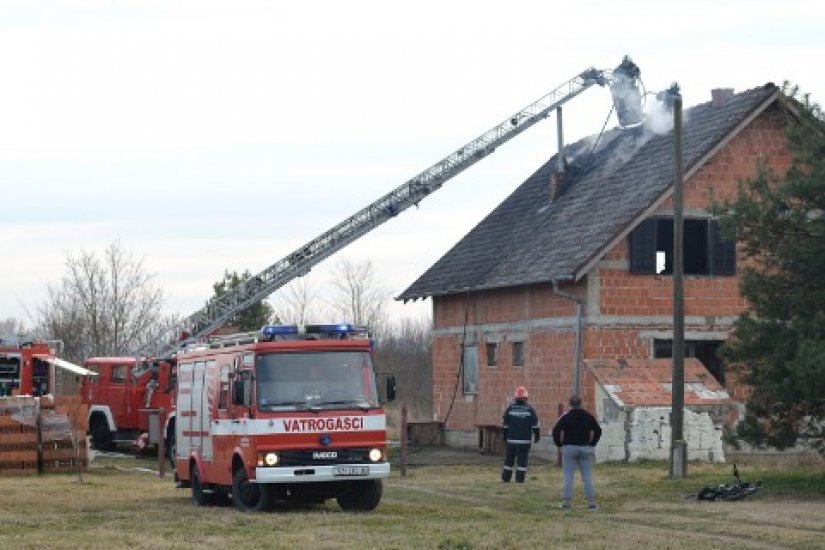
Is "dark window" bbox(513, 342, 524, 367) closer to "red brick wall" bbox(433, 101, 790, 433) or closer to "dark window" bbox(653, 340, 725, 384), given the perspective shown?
"red brick wall" bbox(433, 101, 790, 433)

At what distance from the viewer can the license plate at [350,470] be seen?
21.3 metres

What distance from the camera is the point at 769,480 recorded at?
26062 millimetres

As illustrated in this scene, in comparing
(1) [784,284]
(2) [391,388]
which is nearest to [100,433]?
(2) [391,388]

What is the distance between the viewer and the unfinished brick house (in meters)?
34.6

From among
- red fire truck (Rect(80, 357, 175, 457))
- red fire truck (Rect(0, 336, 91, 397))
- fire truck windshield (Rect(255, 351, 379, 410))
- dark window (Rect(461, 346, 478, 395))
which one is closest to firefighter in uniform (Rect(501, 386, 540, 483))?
fire truck windshield (Rect(255, 351, 379, 410))

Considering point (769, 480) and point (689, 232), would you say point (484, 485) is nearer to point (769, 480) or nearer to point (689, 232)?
point (769, 480)

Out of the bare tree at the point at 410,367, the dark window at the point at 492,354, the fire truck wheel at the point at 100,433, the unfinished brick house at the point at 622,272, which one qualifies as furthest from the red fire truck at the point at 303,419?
the bare tree at the point at 410,367

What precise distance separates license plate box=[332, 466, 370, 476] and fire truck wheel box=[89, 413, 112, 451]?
20252mm

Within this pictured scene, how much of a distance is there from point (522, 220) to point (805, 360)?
61.5 ft

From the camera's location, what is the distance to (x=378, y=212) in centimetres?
3953

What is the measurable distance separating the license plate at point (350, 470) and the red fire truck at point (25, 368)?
1651cm

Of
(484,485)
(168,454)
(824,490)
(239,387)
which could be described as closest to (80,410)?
(168,454)

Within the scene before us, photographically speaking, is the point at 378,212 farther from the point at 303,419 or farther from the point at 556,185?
the point at 303,419

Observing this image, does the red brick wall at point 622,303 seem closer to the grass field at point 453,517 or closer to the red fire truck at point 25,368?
the grass field at point 453,517
